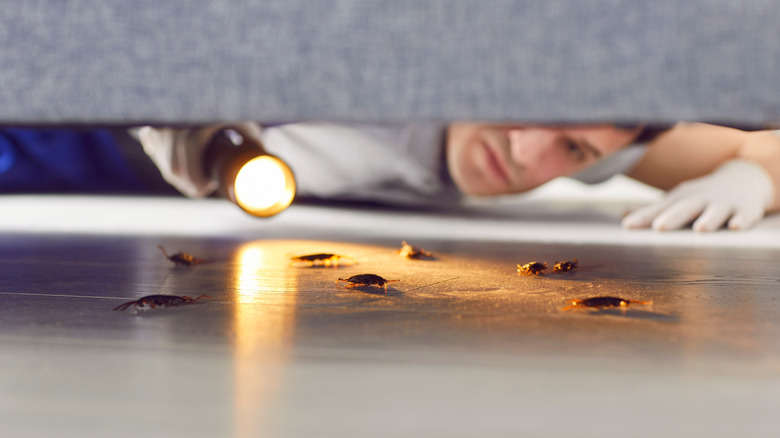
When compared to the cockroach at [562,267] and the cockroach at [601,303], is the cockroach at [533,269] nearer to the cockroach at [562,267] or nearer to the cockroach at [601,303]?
the cockroach at [562,267]

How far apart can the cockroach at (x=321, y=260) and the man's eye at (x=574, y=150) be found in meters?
1.11

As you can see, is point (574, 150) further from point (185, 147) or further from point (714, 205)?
point (185, 147)

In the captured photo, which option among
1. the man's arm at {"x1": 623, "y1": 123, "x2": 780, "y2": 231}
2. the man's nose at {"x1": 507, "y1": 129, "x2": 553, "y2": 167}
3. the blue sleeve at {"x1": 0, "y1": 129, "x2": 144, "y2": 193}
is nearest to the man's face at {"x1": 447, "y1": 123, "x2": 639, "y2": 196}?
the man's nose at {"x1": 507, "y1": 129, "x2": 553, "y2": 167}

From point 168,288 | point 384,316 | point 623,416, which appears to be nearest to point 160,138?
point 168,288

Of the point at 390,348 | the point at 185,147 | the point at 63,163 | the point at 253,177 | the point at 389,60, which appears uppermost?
the point at 63,163

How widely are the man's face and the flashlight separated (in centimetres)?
66

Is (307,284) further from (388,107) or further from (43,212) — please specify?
(43,212)

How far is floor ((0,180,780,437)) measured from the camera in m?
0.40

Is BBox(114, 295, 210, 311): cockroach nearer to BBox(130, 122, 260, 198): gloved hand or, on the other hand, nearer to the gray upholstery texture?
the gray upholstery texture

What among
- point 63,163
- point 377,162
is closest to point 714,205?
point 377,162

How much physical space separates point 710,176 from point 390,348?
154 cm

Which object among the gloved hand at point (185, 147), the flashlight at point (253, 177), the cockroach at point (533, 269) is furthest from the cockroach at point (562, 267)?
the gloved hand at point (185, 147)

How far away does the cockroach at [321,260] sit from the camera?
94 cm

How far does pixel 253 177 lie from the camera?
151 cm
